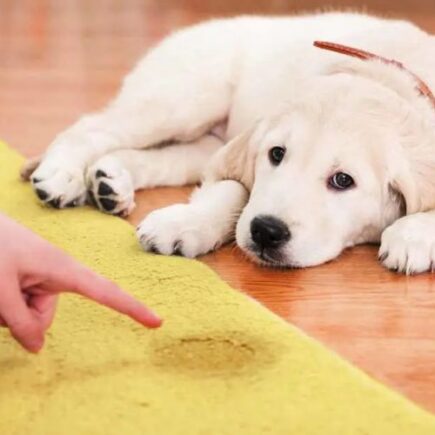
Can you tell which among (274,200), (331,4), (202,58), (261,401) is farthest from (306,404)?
(331,4)

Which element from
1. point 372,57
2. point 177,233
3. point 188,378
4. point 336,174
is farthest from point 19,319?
point 372,57

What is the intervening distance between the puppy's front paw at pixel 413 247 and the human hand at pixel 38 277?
2.45 feet

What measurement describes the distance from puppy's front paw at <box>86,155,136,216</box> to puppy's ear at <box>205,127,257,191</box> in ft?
0.60

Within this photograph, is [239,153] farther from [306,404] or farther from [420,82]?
[306,404]

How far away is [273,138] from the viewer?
6.88 ft

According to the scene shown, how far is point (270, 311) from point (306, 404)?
1.16 ft

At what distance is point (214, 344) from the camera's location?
1633mm

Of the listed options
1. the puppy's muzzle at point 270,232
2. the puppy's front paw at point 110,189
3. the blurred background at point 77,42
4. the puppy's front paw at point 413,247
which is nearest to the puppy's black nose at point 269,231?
the puppy's muzzle at point 270,232

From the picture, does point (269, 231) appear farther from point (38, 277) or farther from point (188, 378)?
point (38, 277)

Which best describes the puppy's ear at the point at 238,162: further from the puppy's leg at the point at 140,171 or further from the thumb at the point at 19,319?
the thumb at the point at 19,319

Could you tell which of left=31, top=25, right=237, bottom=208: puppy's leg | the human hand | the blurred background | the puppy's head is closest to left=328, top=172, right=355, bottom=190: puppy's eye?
the puppy's head

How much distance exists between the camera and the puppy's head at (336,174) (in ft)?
6.51

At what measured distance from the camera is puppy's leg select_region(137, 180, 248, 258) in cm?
201

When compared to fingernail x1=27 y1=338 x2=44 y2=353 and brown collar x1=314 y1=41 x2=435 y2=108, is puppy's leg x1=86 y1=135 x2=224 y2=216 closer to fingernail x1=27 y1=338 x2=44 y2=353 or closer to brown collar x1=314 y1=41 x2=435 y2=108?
brown collar x1=314 y1=41 x2=435 y2=108
